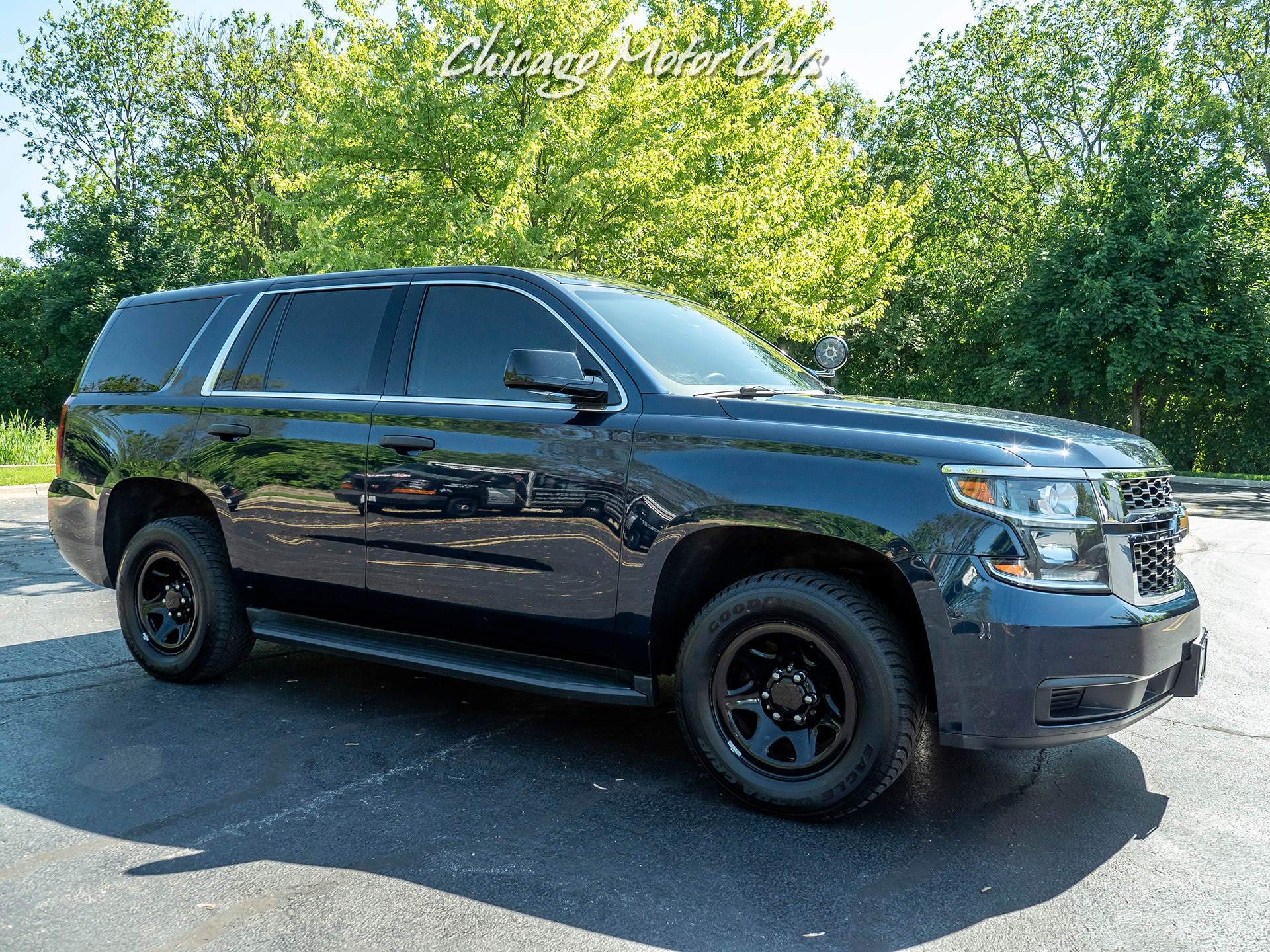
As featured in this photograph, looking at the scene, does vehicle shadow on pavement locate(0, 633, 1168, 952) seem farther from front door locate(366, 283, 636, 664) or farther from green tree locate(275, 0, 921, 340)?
green tree locate(275, 0, 921, 340)

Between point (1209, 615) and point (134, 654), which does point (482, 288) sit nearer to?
point (134, 654)

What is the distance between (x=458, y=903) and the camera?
9.39 ft

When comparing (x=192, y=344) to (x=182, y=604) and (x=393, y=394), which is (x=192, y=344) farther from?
(x=393, y=394)

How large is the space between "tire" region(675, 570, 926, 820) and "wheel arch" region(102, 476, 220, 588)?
3.12m

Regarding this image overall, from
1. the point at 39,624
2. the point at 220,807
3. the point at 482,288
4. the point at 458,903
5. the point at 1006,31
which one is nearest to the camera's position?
the point at 458,903

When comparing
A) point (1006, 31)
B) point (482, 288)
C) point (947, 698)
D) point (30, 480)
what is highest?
point (1006, 31)

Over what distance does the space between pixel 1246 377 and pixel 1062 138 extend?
13.0 meters

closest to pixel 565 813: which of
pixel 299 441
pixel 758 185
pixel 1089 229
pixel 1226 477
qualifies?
pixel 299 441

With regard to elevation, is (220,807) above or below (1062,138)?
below

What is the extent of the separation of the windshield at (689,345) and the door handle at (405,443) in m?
0.89

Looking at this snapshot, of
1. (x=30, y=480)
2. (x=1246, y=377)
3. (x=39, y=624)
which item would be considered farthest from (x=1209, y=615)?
(x=1246, y=377)

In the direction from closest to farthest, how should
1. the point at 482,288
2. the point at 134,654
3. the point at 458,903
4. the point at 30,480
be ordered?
the point at 458,903, the point at 482,288, the point at 134,654, the point at 30,480

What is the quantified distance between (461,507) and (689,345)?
1227 mm

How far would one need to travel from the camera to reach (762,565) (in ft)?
12.4
